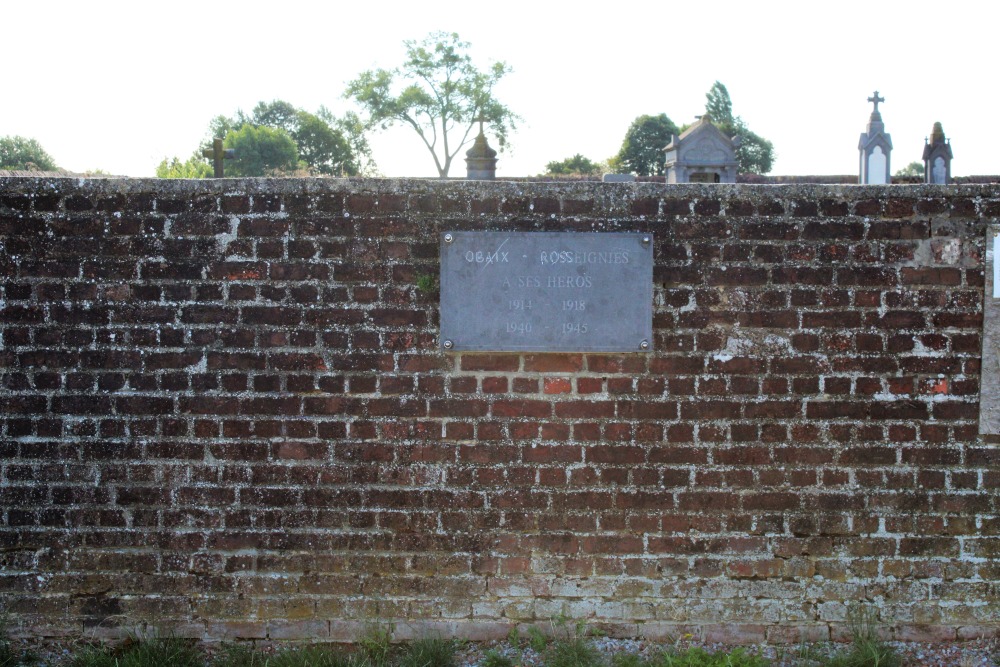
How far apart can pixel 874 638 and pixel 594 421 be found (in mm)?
1641

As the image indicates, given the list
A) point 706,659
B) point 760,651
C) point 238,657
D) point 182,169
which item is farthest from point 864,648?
point 182,169

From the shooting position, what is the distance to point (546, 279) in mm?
4078

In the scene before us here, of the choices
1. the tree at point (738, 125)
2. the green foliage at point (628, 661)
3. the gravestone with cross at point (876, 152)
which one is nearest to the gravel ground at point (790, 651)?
the green foliage at point (628, 661)

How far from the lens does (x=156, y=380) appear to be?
4.11m

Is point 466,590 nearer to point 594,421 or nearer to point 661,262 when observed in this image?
point 594,421

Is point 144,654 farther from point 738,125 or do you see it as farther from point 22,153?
point 738,125

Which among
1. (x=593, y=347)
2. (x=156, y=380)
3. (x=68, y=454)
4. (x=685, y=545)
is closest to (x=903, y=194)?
(x=593, y=347)

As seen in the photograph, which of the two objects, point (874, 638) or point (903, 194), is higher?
point (903, 194)

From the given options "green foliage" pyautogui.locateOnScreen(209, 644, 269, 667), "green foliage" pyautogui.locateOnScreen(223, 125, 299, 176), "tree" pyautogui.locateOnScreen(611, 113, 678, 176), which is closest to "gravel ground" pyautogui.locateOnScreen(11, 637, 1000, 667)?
"green foliage" pyautogui.locateOnScreen(209, 644, 269, 667)

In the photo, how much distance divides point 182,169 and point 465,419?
3952 cm

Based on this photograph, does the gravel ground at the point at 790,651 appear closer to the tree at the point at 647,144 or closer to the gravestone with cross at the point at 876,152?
the gravestone with cross at the point at 876,152

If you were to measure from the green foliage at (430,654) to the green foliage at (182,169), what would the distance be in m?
36.6

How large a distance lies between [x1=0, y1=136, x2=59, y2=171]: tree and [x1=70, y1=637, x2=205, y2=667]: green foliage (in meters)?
68.0

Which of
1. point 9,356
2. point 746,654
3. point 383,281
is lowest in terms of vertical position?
point 746,654
